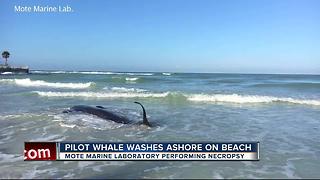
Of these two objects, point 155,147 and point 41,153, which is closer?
point 41,153

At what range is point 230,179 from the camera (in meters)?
5.33

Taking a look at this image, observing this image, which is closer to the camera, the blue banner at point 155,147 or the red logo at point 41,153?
the red logo at point 41,153

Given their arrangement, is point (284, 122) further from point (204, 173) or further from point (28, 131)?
point (28, 131)

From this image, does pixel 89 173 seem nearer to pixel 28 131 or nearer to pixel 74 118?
pixel 28 131

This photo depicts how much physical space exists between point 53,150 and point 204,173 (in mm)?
2597

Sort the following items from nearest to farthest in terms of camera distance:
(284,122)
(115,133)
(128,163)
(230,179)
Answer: (230,179) → (128,163) → (115,133) → (284,122)

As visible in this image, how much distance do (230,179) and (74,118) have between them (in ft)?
20.3

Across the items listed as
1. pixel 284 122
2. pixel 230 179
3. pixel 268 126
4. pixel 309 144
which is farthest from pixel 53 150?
pixel 284 122

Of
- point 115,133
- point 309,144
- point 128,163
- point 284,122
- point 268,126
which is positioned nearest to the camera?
point 128,163

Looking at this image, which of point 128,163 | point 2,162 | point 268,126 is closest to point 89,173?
point 128,163

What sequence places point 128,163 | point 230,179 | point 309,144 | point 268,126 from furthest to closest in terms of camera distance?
point 268,126, point 309,144, point 128,163, point 230,179

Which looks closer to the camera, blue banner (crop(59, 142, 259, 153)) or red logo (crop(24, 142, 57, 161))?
red logo (crop(24, 142, 57, 161))

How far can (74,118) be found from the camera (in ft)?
34.2

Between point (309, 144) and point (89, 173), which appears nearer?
point (89, 173)
